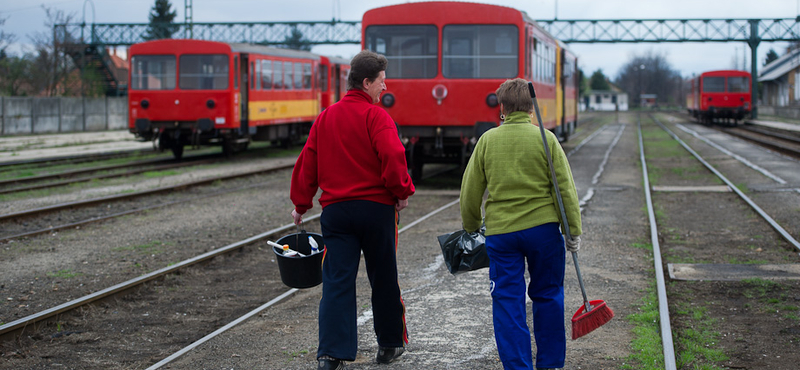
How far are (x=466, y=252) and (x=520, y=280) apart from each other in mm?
444

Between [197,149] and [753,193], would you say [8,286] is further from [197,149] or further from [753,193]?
[197,149]

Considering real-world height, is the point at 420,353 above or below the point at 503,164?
below

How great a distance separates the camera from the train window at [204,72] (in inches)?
800

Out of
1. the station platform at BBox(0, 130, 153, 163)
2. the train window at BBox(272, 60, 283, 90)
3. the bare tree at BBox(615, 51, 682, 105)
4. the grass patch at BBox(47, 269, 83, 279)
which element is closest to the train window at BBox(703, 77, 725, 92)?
the train window at BBox(272, 60, 283, 90)

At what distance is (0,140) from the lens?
30.1 m

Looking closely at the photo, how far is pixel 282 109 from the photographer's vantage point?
2358 cm

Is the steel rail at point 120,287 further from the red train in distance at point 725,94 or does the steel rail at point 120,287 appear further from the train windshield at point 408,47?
the red train in distance at point 725,94

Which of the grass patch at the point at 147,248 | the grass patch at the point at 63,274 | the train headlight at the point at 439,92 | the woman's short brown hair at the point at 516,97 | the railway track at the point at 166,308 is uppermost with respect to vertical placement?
the train headlight at the point at 439,92

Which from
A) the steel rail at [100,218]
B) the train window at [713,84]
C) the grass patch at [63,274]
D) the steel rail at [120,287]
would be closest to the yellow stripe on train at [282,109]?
the steel rail at [100,218]

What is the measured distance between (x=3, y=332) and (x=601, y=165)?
16469 mm

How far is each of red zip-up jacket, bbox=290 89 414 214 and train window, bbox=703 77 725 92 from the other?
146 ft

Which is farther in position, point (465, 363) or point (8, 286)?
point (8, 286)

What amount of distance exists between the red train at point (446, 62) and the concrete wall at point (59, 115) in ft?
78.8

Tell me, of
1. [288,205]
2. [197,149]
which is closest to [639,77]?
[197,149]
